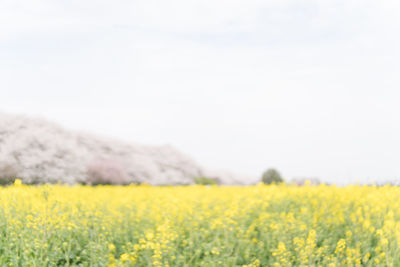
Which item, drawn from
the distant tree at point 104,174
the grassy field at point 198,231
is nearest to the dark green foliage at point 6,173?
the grassy field at point 198,231

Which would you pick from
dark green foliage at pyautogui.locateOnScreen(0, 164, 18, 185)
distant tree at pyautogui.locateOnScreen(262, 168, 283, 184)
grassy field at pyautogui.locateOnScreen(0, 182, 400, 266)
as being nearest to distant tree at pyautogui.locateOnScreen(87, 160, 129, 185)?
dark green foliage at pyautogui.locateOnScreen(0, 164, 18, 185)

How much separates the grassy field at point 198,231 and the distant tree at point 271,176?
6.00 metres

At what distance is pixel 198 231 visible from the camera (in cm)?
526

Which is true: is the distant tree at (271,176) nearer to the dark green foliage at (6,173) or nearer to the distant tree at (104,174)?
the distant tree at (104,174)

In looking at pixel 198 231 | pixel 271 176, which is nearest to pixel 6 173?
pixel 198 231

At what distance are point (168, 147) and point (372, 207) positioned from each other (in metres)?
19.1

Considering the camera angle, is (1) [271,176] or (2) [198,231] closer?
(2) [198,231]

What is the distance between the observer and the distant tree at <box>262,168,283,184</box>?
12.6 metres

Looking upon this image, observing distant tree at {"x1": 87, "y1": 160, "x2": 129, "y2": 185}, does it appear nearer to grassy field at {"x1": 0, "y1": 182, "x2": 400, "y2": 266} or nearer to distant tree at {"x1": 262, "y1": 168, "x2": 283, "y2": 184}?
distant tree at {"x1": 262, "y1": 168, "x2": 283, "y2": 184}

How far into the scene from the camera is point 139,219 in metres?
5.57

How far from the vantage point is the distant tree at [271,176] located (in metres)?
12.6

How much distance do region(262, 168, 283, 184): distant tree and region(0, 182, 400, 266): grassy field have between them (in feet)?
19.7

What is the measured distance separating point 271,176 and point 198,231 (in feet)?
25.4

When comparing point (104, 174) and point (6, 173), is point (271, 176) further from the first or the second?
point (6, 173)
